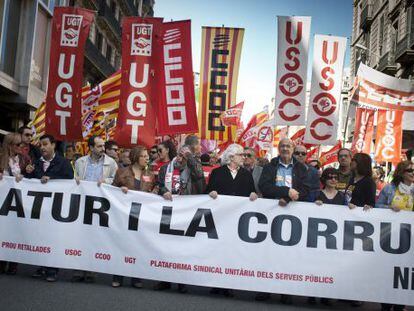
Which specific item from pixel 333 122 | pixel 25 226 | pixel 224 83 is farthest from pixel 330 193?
pixel 224 83

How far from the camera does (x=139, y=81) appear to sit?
9.57 meters

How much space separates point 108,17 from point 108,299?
1086 inches

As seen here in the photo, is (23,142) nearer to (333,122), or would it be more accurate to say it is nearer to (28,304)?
(28,304)

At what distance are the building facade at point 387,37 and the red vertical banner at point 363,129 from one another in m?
Answer: 2.38

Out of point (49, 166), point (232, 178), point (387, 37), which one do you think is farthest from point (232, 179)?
point (387, 37)

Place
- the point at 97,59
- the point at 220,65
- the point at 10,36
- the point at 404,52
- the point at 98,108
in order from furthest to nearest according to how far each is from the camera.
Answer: the point at 97,59
the point at 404,52
the point at 10,36
the point at 98,108
the point at 220,65

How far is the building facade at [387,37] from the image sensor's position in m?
30.0

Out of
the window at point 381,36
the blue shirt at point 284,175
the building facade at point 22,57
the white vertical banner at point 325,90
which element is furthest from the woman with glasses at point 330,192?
the window at point 381,36

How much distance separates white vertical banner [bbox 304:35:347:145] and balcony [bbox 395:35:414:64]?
1758cm

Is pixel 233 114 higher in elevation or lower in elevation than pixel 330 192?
higher

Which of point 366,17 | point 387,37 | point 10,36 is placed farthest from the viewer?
point 366,17

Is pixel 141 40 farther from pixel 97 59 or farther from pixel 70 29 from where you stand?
pixel 97 59

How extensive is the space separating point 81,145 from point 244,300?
9.83m

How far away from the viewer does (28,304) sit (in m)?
5.71
